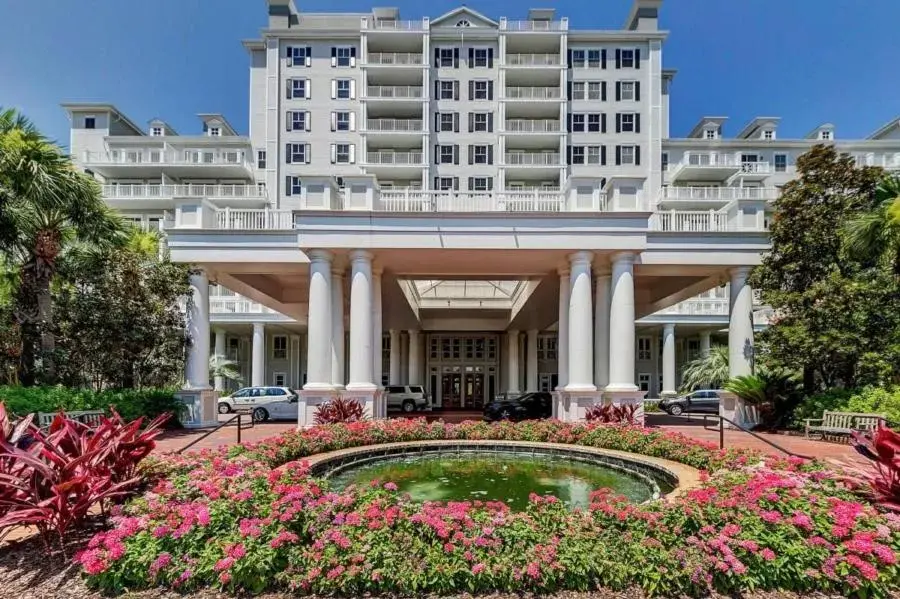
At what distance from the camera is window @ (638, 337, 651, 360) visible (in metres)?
37.0

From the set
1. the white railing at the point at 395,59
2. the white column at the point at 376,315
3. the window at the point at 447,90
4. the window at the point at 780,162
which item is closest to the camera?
the white column at the point at 376,315

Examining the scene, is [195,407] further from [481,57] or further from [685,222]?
[481,57]

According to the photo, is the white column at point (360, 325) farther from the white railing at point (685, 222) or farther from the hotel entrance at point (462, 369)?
the hotel entrance at point (462, 369)

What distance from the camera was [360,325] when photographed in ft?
44.1

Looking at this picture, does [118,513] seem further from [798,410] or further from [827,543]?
[798,410]

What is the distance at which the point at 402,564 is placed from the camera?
4086 mm

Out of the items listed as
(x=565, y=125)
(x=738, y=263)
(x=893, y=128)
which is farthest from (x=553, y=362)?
(x=893, y=128)

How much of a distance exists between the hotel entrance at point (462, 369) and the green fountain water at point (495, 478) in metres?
20.5

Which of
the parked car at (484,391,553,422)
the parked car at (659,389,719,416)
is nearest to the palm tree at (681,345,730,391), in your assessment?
the parked car at (659,389,719,416)

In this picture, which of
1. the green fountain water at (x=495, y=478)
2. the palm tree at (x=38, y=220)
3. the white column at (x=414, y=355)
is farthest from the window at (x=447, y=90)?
the green fountain water at (x=495, y=478)

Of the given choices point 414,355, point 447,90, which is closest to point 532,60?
point 447,90

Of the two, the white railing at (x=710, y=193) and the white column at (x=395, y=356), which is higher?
the white railing at (x=710, y=193)

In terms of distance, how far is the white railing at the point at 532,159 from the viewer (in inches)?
1426

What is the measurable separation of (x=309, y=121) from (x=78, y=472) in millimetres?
35598
